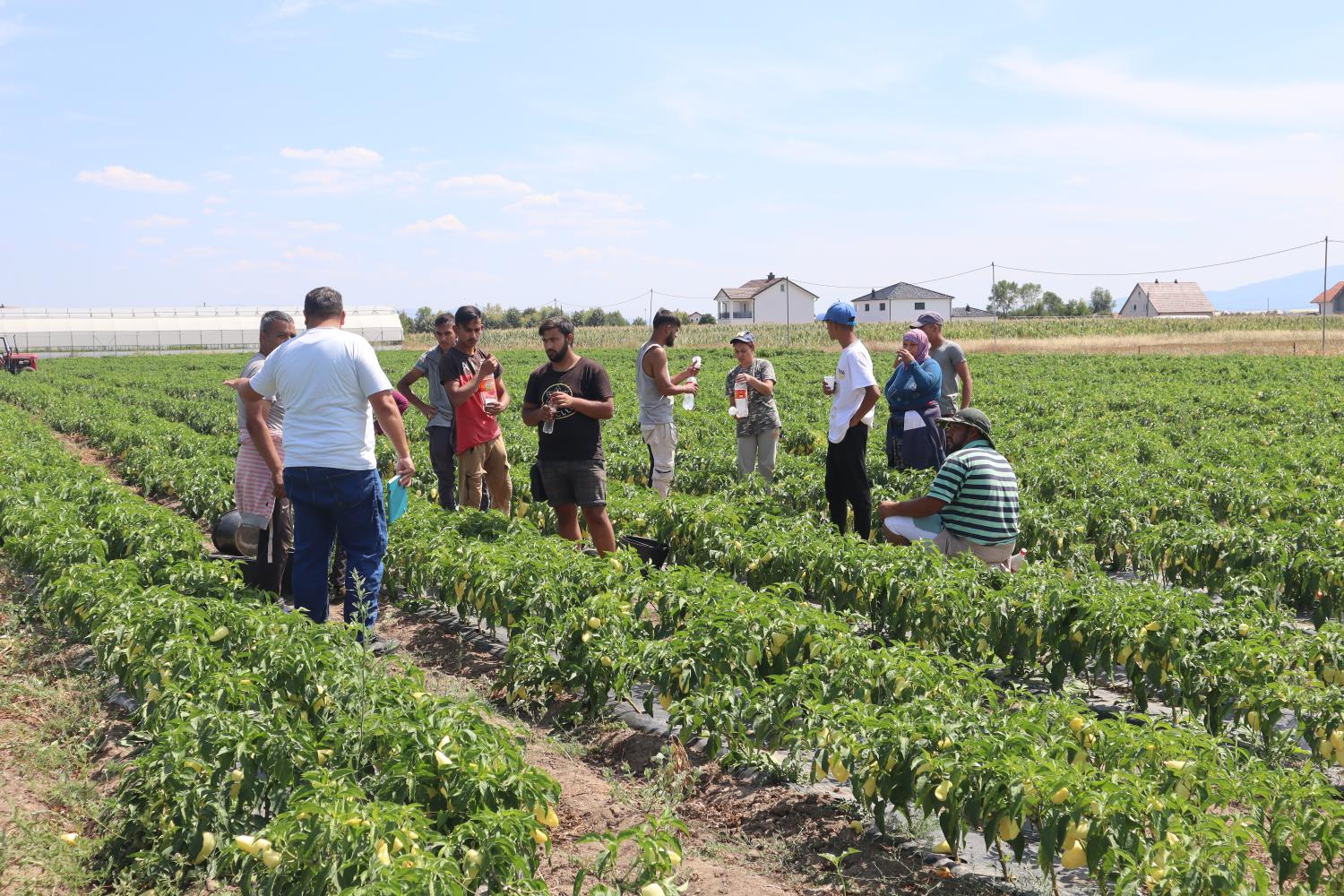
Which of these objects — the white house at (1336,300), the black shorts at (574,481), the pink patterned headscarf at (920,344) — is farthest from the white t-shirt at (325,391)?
the white house at (1336,300)

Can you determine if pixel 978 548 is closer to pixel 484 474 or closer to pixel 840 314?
pixel 840 314

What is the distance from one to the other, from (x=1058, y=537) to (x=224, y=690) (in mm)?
6222

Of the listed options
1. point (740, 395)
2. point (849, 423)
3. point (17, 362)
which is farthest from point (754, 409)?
point (17, 362)

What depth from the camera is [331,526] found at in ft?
19.4

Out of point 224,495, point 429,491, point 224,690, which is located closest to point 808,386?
point 429,491

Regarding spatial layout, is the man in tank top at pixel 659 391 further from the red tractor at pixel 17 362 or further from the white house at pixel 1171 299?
the white house at pixel 1171 299

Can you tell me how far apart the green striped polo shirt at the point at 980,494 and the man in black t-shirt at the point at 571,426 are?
93.2 inches

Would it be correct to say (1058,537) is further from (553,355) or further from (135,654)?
(135,654)

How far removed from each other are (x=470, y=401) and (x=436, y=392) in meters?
0.80

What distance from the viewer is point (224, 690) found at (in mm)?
4082

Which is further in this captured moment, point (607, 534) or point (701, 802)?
point (607, 534)

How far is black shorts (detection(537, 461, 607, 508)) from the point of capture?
7410mm

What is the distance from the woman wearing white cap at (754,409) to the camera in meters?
9.26

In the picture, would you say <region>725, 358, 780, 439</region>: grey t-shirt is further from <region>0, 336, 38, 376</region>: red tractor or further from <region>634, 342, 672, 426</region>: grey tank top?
<region>0, 336, 38, 376</region>: red tractor
